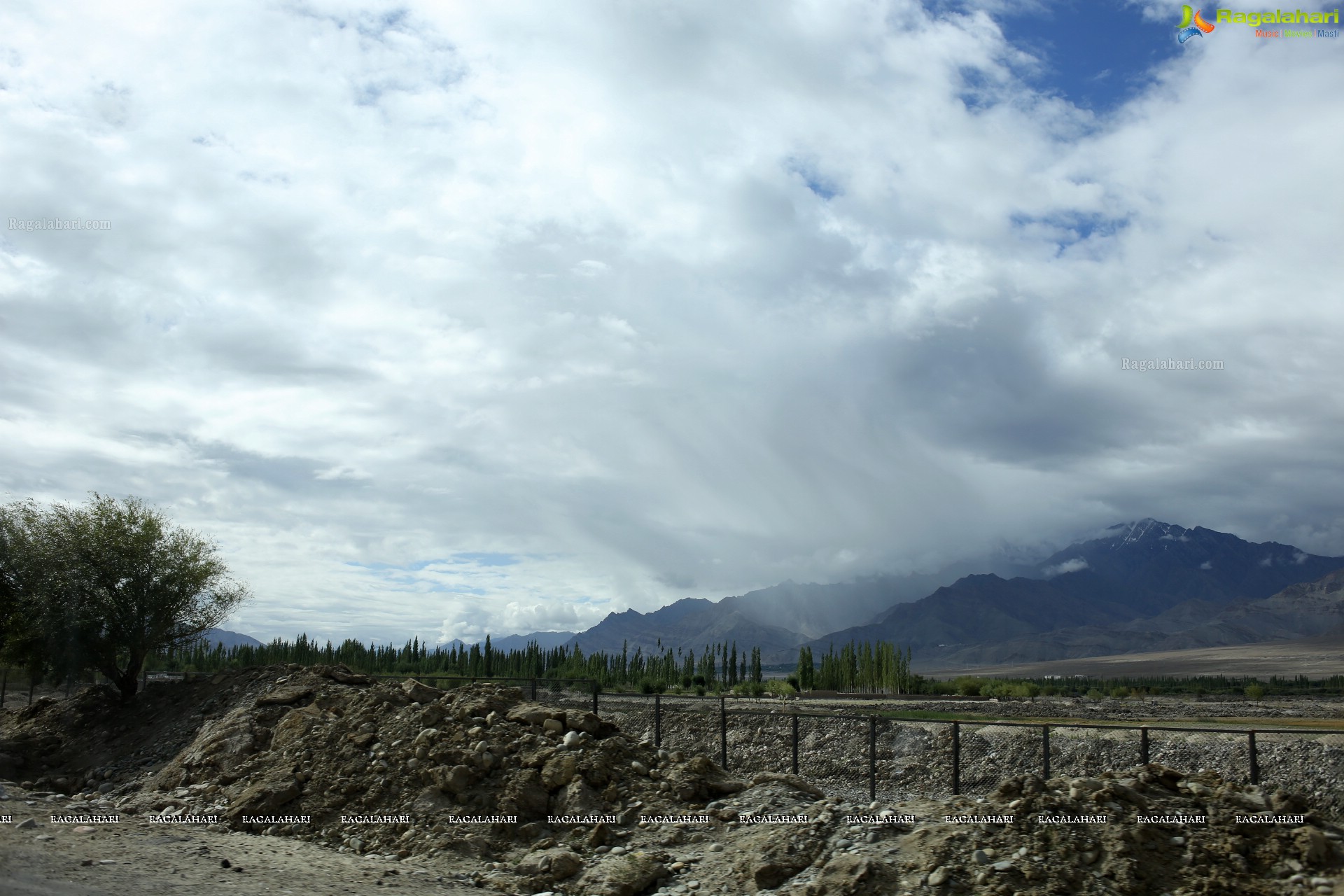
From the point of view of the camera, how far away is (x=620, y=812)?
14.9 meters

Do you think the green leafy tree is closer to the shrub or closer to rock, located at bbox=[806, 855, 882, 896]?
rock, located at bbox=[806, 855, 882, 896]

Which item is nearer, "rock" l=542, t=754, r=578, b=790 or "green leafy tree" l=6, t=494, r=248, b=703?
"rock" l=542, t=754, r=578, b=790

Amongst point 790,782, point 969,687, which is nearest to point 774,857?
point 790,782

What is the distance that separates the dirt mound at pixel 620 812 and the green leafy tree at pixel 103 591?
6.71 meters

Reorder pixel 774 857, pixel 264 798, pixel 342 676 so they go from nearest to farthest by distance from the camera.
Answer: pixel 774 857, pixel 264 798, pixel 342 676

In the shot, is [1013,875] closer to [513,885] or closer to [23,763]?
[513,885]

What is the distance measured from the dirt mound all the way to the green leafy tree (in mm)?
6712

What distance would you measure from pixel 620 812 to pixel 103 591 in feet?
79.1

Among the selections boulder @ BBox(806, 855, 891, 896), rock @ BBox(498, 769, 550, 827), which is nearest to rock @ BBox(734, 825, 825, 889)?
boulder @ BBox(806, 855, 891, 896)

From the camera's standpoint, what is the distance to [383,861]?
14.4 meters

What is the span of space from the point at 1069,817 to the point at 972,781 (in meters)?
18.0

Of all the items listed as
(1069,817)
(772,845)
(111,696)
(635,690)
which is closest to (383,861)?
(772,845)

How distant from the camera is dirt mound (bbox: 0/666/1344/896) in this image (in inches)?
433

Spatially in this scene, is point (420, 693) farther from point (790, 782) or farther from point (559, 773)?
point (790, 782)
